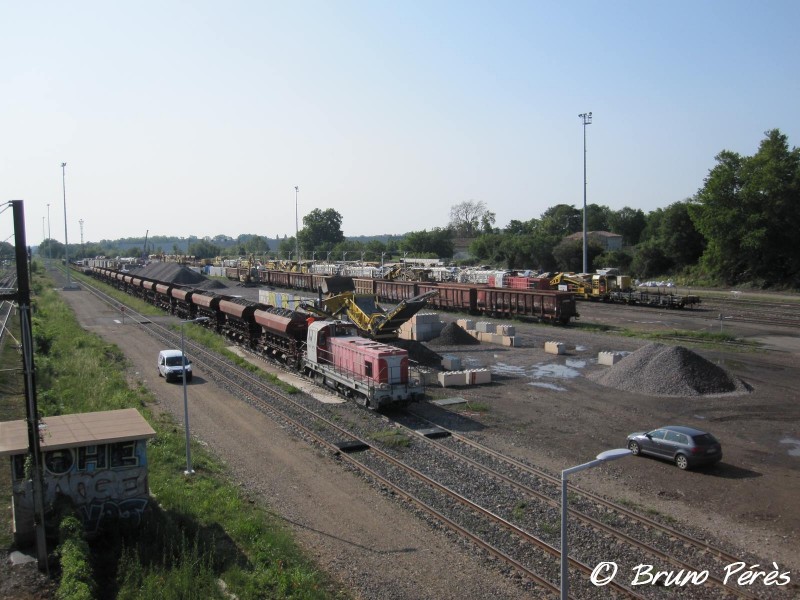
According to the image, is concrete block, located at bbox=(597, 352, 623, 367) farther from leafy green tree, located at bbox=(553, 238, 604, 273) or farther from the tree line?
leafy green tree, located at bbox=(553, 238, 604, 273)

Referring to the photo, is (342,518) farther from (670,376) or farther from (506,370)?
(506,370)

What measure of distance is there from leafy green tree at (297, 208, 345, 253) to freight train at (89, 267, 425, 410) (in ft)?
460

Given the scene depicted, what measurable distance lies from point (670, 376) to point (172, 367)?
25020 mm

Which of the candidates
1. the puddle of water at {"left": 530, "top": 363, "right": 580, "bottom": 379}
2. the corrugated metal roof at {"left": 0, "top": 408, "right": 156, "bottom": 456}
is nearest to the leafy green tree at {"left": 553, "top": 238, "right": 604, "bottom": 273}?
the puddle of water at {"left": 530, "top": 363, "right": 580, "bottom": 379}

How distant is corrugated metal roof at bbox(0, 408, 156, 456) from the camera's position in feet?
46.5

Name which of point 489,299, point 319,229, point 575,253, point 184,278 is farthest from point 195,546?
point 319,229

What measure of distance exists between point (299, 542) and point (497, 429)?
1099 centimetres

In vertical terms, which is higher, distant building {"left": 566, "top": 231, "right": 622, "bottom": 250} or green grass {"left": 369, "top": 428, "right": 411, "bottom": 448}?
distant building {"left": 566, "top": 231, "right": 622, "bottom": 250}

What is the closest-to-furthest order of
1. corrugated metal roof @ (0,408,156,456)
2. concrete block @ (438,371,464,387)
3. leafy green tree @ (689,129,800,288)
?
corrugated metal roof @ (0,408,156,456), concrete block @ (438,371,464,387), leafy green tree @ (689,129,800,288)

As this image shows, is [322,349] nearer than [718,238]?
Yes

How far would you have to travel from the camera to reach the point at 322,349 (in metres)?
31.3

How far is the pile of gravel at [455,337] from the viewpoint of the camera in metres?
43.9

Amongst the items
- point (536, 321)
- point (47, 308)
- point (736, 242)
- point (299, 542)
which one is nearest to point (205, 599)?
point (299, 542)

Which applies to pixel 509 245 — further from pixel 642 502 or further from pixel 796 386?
pixel 642 502
